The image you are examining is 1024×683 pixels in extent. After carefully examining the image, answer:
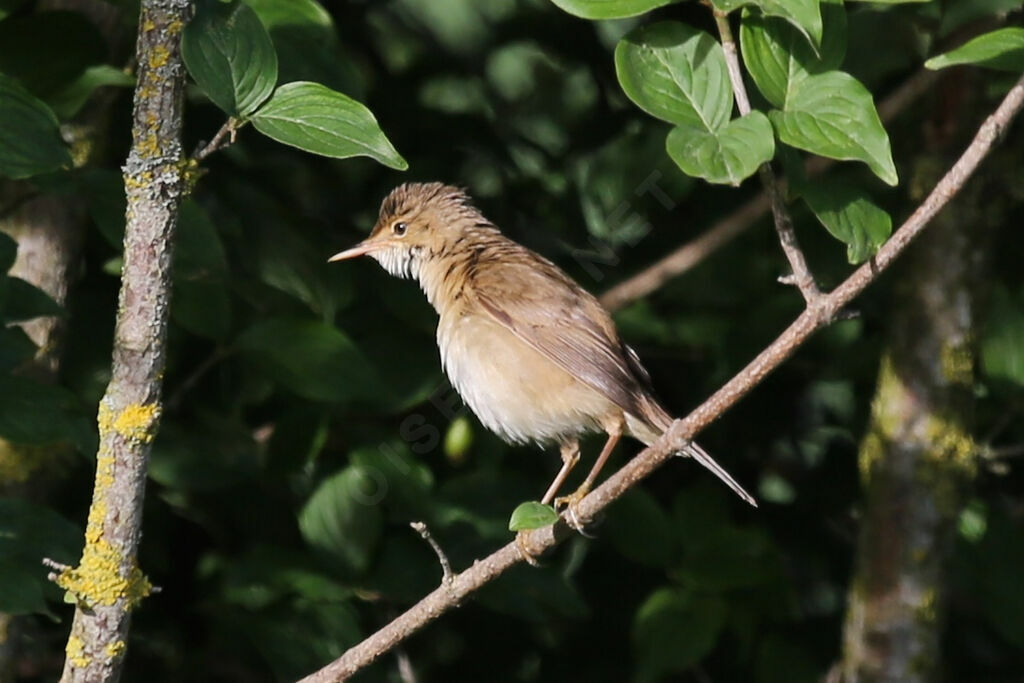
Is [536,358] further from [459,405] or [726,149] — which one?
[726,149]

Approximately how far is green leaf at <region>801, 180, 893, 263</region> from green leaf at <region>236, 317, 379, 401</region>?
4.96 feet

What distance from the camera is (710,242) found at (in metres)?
4.79

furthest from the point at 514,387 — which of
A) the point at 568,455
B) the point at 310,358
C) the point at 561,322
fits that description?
the point at 310,358

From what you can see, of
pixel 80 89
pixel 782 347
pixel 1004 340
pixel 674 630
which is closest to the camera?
pixel 782 347

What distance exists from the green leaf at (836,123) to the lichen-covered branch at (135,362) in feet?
4.15

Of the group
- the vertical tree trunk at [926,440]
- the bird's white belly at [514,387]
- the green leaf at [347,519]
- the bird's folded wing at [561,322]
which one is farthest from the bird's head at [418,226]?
the vertical tree trunk at [926,440]

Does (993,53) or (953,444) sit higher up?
(993,53)

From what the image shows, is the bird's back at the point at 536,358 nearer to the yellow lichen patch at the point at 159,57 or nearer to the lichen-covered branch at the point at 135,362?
the lichen-covered branch at the point at 135,362

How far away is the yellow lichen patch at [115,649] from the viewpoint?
2930 mm

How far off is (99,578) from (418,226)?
1.96m

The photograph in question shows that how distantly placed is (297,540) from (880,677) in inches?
79.4

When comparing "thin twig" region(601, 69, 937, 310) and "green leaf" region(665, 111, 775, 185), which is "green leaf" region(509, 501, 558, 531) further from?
"thin twig" region(601, 69, 937, 310)

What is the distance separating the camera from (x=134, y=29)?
4012 mm

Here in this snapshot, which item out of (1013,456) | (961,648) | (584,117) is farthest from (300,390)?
(961,648)
